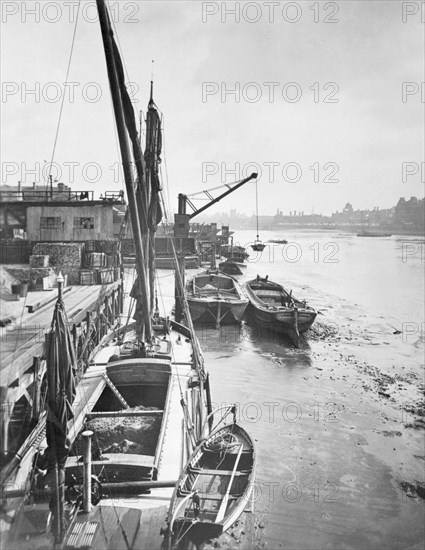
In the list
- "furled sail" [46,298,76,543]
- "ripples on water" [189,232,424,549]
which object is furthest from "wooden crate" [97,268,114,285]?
"furled sail" [46,298,76,543]

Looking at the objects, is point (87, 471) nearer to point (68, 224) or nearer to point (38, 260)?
point (38, 260)

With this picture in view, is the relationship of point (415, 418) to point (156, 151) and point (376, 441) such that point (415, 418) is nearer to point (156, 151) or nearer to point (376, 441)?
point (376, 441)

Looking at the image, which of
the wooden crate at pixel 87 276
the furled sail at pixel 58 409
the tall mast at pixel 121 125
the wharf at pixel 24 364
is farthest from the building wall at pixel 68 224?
the furled sail at pixel 58 409

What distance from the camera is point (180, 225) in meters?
26.0

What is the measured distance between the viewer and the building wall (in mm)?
32719

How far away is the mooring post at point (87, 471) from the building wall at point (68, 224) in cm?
2802

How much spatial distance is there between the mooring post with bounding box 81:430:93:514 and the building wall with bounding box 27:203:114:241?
2802 centimetres

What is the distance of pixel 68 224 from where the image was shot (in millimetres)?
32938

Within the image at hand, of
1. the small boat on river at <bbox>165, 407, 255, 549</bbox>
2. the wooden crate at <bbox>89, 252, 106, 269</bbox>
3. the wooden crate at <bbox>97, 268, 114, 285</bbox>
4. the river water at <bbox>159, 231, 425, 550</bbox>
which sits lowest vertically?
the river water at <bbox>159, 231, 425, 550</bbox>

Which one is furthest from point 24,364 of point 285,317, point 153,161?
point 285,317

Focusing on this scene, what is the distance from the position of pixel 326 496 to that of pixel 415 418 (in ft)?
22.4

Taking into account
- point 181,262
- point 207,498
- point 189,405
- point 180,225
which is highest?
point 180,225

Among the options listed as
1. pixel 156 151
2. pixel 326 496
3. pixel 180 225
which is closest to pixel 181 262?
pixel 180 225

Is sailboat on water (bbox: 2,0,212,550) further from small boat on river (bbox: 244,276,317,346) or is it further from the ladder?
small boat on river (bbox: 244,276,317,346)
